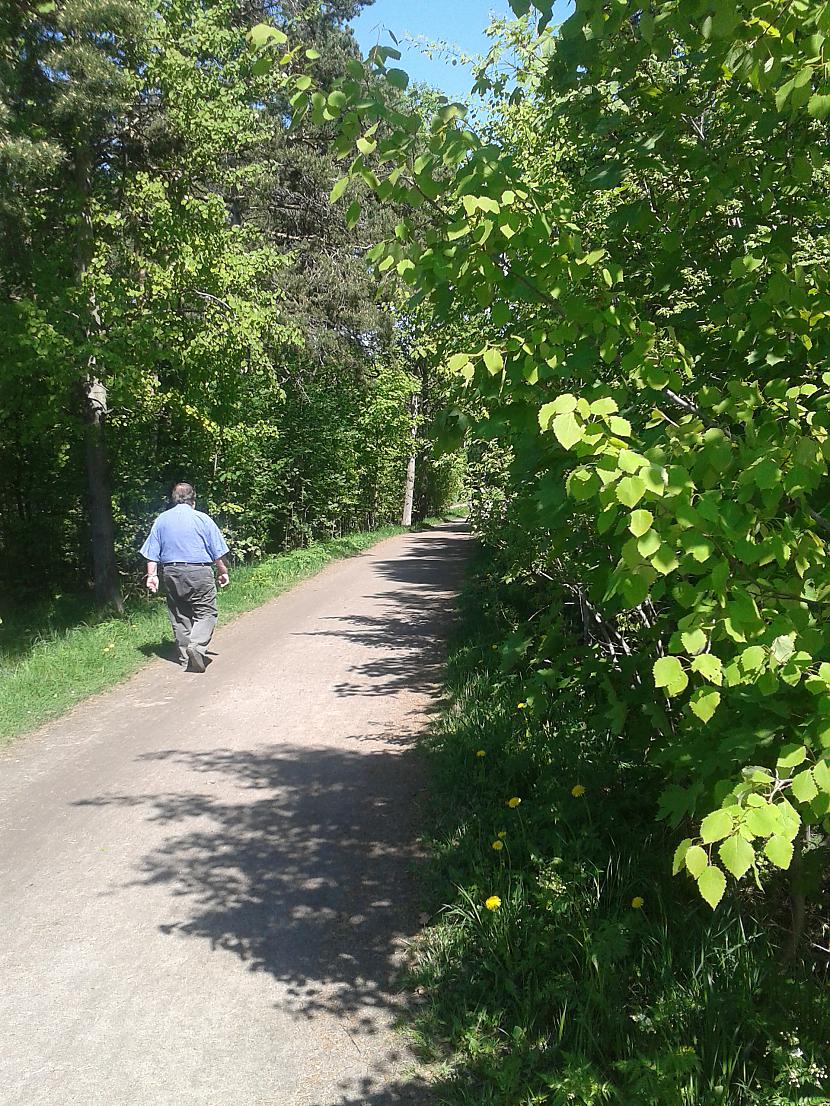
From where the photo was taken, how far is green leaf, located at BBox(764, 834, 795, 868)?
1.54 meters

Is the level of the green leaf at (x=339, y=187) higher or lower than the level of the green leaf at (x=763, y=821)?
higher

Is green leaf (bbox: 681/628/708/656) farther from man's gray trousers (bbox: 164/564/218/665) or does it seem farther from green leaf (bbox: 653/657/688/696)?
man's gray trousers (bbox: 164/564/218/665)

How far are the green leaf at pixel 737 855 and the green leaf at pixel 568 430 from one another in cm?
91

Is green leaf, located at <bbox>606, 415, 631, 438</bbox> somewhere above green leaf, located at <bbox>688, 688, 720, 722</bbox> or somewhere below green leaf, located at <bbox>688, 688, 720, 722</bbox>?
above

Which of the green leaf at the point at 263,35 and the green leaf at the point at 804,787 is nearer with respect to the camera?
the green leaf at the point at 804,787

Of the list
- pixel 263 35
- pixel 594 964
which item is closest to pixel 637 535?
pixel 263 35

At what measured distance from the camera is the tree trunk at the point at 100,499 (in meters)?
13.0

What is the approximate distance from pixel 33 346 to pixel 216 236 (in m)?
3.27

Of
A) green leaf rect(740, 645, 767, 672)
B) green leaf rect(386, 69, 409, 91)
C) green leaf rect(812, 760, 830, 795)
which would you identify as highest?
green leaf rect(386, 69, 409, 91)

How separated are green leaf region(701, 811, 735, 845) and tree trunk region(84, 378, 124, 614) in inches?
485

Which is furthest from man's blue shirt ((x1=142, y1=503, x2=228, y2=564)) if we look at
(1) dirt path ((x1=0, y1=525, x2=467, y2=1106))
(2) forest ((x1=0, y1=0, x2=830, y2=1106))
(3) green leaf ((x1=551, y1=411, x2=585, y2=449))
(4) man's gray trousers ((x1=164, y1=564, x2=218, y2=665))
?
(3) green leaf ((x1=551, y1=411, x2=585, y2=449))

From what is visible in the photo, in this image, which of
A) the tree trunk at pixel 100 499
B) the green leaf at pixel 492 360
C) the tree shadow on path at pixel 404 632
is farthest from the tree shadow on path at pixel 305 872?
the tree trunk at pixel 100 499

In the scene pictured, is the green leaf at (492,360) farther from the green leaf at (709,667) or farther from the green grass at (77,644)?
the green grass at (77,644)

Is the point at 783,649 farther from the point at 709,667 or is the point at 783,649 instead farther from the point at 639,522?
the point at 639,522
